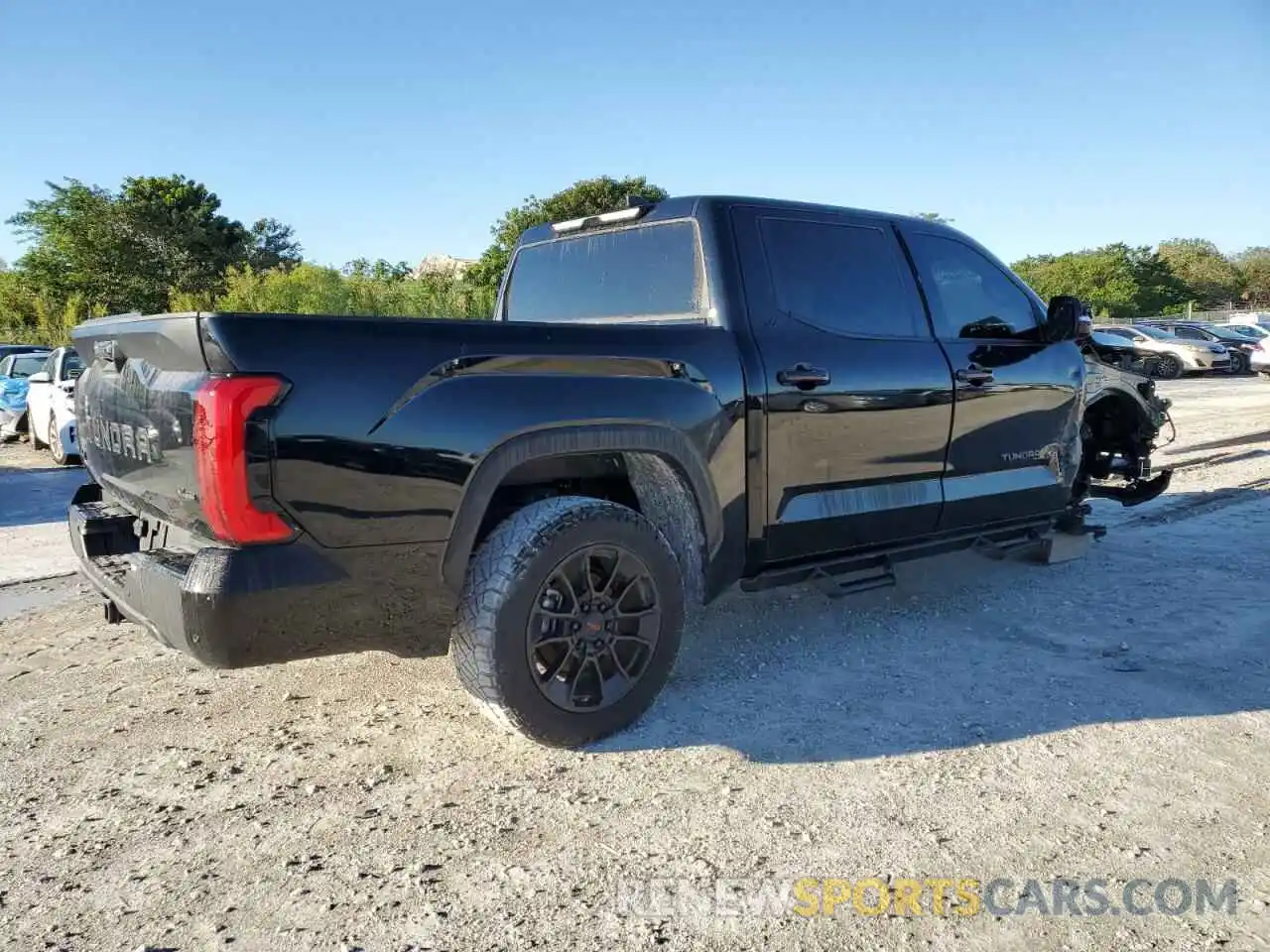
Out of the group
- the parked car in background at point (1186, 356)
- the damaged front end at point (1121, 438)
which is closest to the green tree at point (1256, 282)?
the parked car in background at point (1186, 356)

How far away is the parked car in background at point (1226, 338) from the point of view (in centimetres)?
2584

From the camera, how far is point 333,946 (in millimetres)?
2162

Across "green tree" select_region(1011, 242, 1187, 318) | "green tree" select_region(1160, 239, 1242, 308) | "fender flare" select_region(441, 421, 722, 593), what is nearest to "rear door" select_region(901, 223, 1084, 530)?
"fender flare" select_region(441, 421, 722, 593)

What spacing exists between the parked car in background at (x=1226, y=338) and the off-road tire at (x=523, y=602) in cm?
2707

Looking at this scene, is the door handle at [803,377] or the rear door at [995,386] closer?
the door handle at [803,377]

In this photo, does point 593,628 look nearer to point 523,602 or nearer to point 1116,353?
point 523,602

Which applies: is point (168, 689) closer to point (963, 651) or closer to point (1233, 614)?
point (963, 651)

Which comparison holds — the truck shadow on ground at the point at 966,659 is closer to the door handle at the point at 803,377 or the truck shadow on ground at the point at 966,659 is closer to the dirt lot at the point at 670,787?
the dirt lot at the point at 670,787

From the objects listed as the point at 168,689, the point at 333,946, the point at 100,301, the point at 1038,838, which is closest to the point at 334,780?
the point at 333,946

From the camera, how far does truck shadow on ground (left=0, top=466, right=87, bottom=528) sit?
7883mm

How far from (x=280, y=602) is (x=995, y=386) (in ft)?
11.2

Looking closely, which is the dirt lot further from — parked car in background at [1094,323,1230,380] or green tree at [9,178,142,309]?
green tree at [9,178,142,309]

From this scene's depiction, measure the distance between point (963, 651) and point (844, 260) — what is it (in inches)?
70.2

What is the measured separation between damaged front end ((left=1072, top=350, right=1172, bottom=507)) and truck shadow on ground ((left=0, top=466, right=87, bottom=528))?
7783 mm
